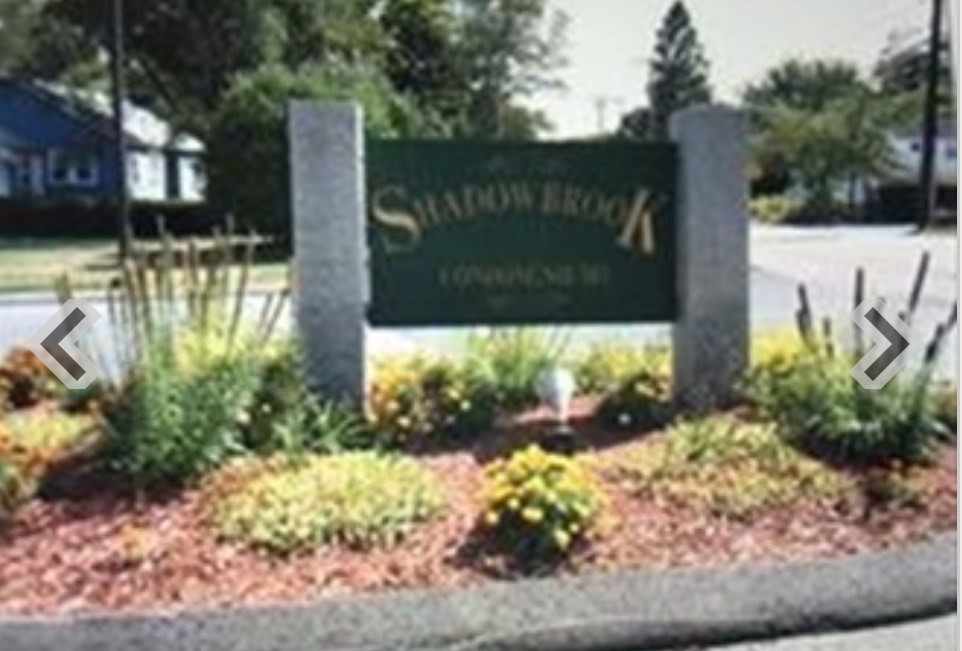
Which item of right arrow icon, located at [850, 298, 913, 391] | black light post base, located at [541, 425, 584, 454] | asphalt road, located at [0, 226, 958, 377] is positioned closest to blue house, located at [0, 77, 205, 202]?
asphalt road, located at [0, 226, 958, 377]

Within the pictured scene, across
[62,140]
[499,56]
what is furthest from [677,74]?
[62,140]

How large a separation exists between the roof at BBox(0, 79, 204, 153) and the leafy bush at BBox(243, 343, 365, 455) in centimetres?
4328

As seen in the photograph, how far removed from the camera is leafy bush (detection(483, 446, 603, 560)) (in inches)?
265

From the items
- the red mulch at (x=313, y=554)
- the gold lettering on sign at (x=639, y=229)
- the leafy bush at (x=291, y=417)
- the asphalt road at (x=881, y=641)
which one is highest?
the gold lettering on sign at (x=639, y=229)

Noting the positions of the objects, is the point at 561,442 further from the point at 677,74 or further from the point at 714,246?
the point at 677,74

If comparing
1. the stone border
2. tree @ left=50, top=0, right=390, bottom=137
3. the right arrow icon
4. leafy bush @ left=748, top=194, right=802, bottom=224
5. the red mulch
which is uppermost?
tree @ left=50, top=0, right=390, bottom=137

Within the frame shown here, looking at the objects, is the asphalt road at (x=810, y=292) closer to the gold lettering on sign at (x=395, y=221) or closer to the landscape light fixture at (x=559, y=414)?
the gold lettering on sign at (x=395, y=221)

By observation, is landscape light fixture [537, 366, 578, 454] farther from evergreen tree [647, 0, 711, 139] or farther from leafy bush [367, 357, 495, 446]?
evergreen tree [647, 0, 711, 139]

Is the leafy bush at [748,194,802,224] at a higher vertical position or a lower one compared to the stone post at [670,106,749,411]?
lower

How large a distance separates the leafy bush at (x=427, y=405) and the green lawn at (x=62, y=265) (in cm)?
1091

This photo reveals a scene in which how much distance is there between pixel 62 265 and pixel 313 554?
24669mm

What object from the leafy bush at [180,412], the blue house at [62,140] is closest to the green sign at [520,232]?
the leafy bush at [180,412]

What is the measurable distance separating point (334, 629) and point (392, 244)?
3431 mm

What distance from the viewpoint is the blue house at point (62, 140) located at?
169ft
